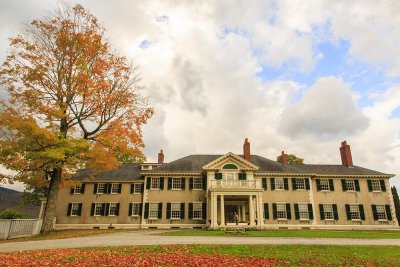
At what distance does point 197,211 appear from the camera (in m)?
30.2

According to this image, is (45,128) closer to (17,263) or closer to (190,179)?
(17,263)

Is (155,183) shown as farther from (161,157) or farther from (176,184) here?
(161,157)

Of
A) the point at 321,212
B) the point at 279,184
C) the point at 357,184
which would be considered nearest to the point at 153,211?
the point at 279,184

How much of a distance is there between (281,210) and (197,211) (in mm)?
9210

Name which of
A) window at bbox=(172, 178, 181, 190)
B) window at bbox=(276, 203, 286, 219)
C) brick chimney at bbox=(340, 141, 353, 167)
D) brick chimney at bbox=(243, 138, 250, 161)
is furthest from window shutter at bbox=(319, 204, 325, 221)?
window at bbox=(172, 178, 181, 190)

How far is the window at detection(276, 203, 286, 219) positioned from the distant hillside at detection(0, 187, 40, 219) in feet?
104

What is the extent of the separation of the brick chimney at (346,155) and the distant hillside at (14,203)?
135 feet

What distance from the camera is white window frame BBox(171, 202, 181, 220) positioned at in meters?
30.0

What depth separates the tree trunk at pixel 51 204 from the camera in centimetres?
1953

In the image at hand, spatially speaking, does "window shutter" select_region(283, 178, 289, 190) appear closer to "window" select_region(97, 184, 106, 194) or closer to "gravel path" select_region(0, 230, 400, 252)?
"gravel path" select_region(0, 230, 400, 252)

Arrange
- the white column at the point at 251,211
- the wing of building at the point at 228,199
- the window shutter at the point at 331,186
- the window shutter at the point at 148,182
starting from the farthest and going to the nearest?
1. the window shutter at the point at 331,186
2. the window shutter at the point at 148,182
3. the wing of building at the point at 228,199
4. the white column at the point at 251,211

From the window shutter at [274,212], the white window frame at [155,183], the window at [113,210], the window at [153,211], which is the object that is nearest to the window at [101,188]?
the window at [113,210]

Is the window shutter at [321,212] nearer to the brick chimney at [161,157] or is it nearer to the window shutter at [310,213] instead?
the window shutter at [310,213]

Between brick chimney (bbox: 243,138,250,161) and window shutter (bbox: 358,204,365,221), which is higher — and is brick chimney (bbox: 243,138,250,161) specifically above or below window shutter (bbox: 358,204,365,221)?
above
